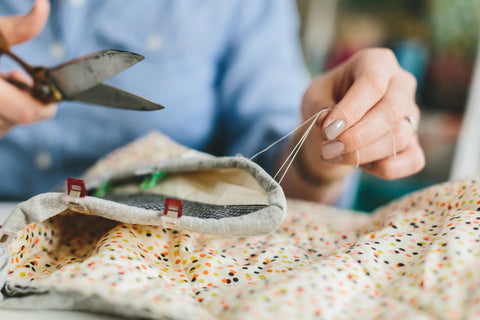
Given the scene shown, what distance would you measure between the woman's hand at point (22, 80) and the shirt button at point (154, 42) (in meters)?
0.34

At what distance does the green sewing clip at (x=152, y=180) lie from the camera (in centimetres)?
52

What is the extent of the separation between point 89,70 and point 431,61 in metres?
1.82

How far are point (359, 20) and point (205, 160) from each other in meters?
1.85

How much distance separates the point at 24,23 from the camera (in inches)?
20.9

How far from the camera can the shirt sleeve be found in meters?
0.93

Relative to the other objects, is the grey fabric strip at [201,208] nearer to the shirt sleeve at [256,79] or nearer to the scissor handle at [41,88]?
the scissor handle at [41,88]

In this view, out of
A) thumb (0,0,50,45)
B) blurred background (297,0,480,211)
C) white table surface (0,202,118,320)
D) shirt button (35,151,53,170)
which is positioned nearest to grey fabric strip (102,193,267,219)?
white table surface (0,202,118,320)

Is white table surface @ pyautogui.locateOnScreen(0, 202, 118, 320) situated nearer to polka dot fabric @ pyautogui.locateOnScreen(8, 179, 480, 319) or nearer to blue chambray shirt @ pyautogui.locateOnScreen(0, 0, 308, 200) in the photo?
polka dot fabric @ pyautogui.locateOnScreen(8, 179, 480, 319)

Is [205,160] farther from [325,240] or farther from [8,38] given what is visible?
[8,38]

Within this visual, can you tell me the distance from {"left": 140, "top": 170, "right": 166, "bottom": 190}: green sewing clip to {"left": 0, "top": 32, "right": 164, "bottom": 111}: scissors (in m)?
0.10

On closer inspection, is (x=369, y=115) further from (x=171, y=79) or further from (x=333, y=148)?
(x=171, y=79)

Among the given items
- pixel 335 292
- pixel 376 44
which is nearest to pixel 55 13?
pixel 335 292

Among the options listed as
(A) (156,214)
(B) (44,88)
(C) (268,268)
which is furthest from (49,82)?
(C) (268,268)

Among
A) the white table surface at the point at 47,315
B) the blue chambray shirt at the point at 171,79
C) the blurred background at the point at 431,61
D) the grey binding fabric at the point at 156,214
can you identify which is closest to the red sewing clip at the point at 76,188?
the grey binding fabric at the point at 156,214
